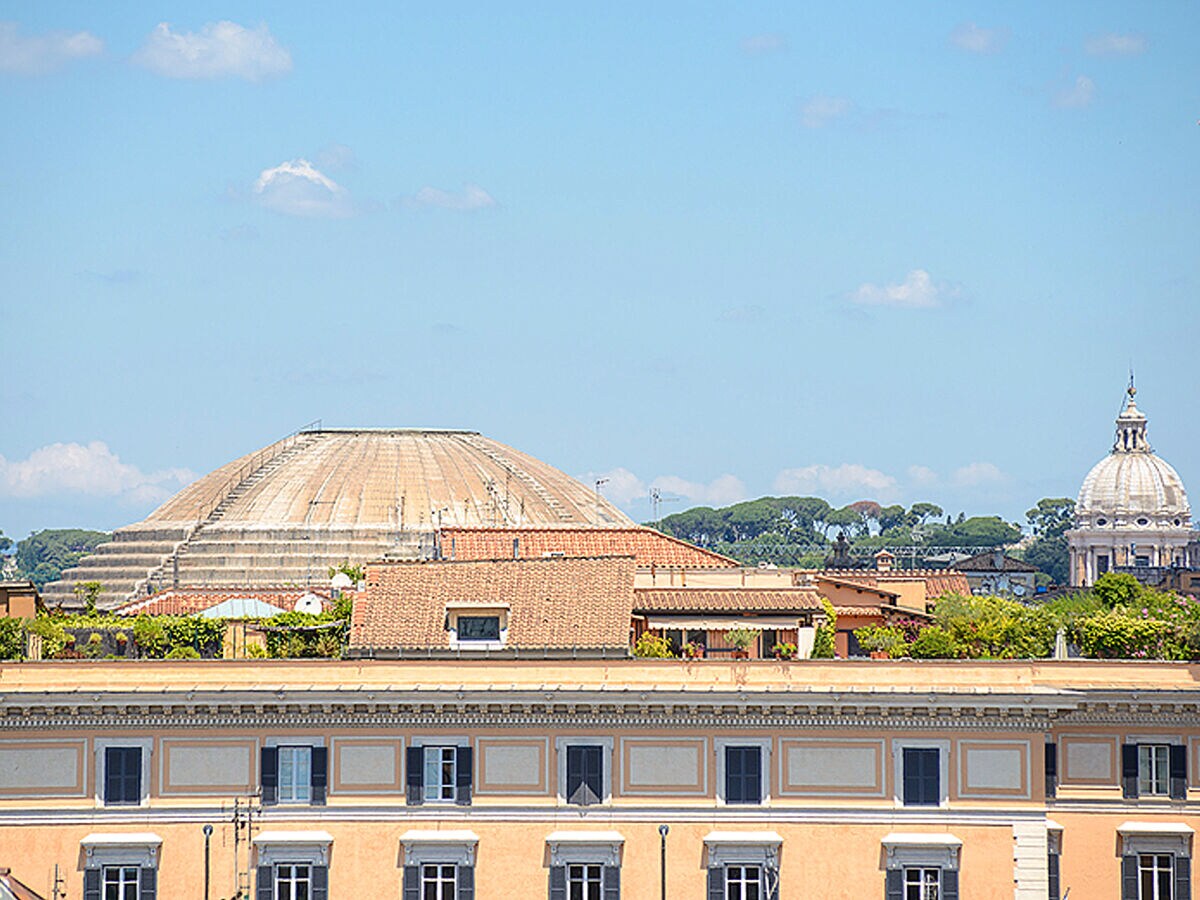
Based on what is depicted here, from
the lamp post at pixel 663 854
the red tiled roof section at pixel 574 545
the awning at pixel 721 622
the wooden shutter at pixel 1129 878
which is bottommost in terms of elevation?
the wooden shutter at pixel 1129 878

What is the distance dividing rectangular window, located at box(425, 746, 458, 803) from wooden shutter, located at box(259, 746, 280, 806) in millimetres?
3046

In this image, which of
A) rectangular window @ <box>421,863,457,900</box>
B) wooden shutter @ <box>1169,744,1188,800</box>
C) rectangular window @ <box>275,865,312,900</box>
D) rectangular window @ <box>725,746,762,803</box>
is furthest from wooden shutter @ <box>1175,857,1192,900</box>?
rectangular window @ <box>275,865,312,900</box>

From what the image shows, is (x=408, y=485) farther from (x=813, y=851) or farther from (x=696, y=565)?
(x=813, y=851)

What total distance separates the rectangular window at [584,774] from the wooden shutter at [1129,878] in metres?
10.9

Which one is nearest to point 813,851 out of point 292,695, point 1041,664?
point 1041,664

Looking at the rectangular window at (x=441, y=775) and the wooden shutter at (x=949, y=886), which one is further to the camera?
the rectangular window at (x=441, y=775)

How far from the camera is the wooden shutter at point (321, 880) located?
50344mm

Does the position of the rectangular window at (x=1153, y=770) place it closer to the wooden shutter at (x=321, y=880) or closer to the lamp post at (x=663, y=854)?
the lamp post at (x=663, y=854)

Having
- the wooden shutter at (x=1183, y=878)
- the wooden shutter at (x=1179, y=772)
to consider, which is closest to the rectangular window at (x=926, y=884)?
the wooden shutter at (x=1183, y=878)

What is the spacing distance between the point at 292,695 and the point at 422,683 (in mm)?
2709

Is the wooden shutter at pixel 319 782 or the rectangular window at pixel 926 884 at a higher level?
the wooden shutter at pixel 319 782

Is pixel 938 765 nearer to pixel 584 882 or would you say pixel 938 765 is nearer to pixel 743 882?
pixel 743 882

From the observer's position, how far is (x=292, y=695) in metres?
50.5

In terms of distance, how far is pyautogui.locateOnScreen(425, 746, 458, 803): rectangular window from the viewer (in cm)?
5066
